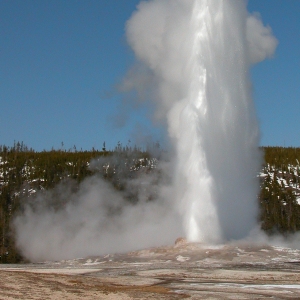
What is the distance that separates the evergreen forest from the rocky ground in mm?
17095

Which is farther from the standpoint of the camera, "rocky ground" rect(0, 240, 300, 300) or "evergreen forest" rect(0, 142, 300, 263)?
"evergreen forest" rect(0, 142, 300, 263)

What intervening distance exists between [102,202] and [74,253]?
11.5 meters

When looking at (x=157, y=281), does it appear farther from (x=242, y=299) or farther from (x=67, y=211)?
(x=67, y=211)

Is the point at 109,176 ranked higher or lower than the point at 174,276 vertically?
higher

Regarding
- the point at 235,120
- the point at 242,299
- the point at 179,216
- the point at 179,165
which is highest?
the point at 235,120

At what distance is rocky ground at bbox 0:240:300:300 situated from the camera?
12148 millimetres

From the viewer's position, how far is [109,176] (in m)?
48.9

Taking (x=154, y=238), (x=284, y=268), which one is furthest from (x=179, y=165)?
(x=284, y=268)

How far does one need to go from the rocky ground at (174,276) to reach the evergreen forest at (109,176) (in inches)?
673

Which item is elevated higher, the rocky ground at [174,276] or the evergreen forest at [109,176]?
the evergreen forest at [109,176]

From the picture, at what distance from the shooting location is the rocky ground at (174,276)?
478 inches

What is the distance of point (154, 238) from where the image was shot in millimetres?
26594

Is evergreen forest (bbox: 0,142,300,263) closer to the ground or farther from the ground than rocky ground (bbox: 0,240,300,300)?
farther from the ground

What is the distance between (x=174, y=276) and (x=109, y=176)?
110 ft
